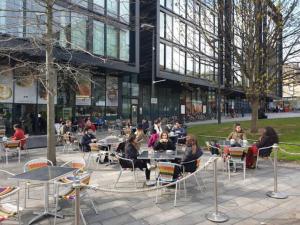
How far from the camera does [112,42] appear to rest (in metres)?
29.3

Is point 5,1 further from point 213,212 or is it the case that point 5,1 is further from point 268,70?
point 213,212

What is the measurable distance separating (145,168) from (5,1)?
15276 millimetres

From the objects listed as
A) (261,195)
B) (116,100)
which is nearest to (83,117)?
(116,100)

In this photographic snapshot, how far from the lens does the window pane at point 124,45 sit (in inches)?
1195

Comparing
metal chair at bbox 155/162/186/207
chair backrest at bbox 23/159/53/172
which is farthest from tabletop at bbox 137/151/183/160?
chair backrest at bbox 23/159/53/172

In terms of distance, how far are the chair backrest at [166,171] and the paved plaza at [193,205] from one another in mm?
437

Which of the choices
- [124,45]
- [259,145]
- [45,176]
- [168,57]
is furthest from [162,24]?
[45,176]

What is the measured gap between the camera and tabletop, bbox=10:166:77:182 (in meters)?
6.10

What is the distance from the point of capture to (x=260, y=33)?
19.9 meters

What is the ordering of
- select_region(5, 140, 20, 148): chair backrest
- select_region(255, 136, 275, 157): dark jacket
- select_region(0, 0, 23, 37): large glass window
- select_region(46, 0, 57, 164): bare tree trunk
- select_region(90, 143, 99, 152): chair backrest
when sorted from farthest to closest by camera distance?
select_region(5, 140, 20, 148): chair backrest < select_region(90, 143, 99, 152): chair backrest < select_region(255, 136, 275, 157): dark jacket < select_region(0, 0, 23, 37): large glass window < select_region(46, 0, 57, 164): bare tree trunk

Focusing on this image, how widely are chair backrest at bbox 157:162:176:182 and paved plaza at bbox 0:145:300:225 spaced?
17.2 inches

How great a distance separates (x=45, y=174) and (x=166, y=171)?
2.51 metres

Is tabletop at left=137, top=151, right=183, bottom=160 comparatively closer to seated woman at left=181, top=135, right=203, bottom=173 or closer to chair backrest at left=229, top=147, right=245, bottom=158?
seated woman at left=181, top=135, right=203, bottom=173

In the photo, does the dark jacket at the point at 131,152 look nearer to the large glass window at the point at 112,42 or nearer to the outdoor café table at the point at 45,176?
the outdoor café table at the point at 45,176
